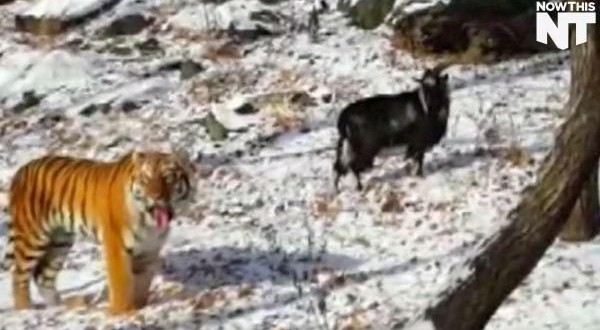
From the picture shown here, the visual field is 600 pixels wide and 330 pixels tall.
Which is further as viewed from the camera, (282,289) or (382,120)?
(382,120)

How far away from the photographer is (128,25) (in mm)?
17984

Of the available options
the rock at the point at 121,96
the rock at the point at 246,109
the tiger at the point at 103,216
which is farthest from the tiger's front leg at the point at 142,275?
the rock at the point at 121,96

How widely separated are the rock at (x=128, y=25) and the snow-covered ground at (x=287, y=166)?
0.52ft

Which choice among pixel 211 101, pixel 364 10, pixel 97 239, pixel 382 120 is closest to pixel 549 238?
pixel 97 239

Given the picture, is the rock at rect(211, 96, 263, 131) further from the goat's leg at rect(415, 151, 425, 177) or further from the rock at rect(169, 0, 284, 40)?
the rock at rect(169, 0, 284, 40)

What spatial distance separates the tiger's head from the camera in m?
9.04

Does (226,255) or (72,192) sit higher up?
(72,192)

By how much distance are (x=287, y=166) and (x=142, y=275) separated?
3533 mm

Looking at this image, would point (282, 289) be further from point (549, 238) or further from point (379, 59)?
point (379, 59)

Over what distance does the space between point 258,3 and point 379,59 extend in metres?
2.77

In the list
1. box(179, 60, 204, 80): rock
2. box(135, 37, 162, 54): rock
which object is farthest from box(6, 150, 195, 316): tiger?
box(135, 37, 162, 54): rock

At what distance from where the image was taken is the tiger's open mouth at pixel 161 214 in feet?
29.7

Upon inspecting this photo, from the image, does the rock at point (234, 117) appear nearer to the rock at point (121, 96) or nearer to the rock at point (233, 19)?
the rock at point (121, 96)

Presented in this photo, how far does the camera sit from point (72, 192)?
9.66 meters
